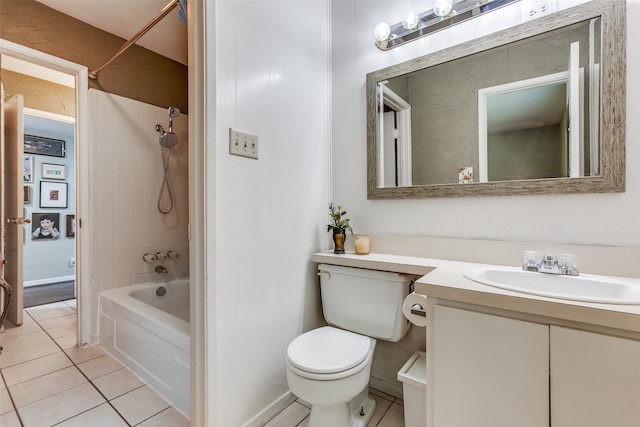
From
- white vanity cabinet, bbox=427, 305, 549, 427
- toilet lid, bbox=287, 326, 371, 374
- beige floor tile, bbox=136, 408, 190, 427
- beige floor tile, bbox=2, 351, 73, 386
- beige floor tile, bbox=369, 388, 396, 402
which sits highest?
white vanity cabinet, bbox=427, 305, 549, 427

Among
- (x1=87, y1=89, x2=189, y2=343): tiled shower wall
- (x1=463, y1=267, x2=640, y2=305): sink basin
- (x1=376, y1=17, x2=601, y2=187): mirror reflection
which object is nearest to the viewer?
(x1=463, y1=267, x2=640, y2=305): sink basin

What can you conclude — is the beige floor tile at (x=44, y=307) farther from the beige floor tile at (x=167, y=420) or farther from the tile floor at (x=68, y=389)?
the beige floor tile at (x=167, y=420)

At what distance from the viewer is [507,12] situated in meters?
1.31

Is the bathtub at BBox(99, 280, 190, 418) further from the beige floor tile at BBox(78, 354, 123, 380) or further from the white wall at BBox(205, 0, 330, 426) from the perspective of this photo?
the white wall at BBox(205, 0, 330, 426)

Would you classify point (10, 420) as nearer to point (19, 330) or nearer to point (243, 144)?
point (19, 330)

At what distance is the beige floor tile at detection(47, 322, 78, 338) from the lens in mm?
2240

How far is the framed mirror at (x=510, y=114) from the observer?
111 centimetres

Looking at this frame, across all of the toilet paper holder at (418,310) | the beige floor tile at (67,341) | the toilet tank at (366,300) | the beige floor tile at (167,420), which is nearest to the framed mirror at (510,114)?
the toilet tank at (366,300)

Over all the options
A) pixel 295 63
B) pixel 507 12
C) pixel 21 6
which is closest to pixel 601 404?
pixel 507 12

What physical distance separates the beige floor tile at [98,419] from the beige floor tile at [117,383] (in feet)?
0.36

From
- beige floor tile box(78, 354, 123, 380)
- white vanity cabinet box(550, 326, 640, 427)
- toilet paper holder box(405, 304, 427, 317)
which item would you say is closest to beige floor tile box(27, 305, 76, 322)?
beige floor tile box(78, 354, 123, 380)

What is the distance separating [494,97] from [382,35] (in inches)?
26.3

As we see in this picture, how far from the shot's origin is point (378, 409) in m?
1.46

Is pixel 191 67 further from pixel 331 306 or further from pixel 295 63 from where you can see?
pixel 331 306
